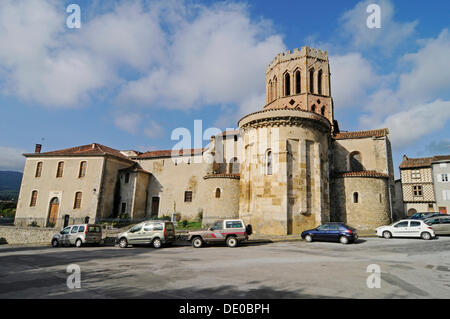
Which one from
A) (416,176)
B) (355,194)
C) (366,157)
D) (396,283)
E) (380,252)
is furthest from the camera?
(416,176)

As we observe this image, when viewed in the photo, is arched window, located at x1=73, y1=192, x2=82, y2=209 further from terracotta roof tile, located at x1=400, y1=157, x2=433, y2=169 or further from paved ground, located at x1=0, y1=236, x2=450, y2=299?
terracotta roof tile, located at x1=400, y1=157, x2=433, y2=169

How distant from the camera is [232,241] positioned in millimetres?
15180

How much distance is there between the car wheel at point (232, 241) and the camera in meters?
15.1

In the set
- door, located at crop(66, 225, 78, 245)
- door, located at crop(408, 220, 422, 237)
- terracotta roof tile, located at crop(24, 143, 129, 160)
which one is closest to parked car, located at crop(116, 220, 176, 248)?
door, located at crop(66, 225, 78, 245)

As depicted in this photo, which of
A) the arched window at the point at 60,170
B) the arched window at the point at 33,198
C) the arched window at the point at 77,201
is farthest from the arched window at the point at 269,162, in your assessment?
the arched window at the point at 33,198

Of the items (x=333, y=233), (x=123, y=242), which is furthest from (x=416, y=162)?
(x=123, y=242)

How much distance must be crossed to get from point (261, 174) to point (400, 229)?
9926 millimetres

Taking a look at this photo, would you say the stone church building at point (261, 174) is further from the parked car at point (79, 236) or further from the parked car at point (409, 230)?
the parked car at point (79, 236)

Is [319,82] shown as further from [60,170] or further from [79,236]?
[60,170]

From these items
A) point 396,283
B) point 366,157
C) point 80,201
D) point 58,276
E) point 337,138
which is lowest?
point 58,276
